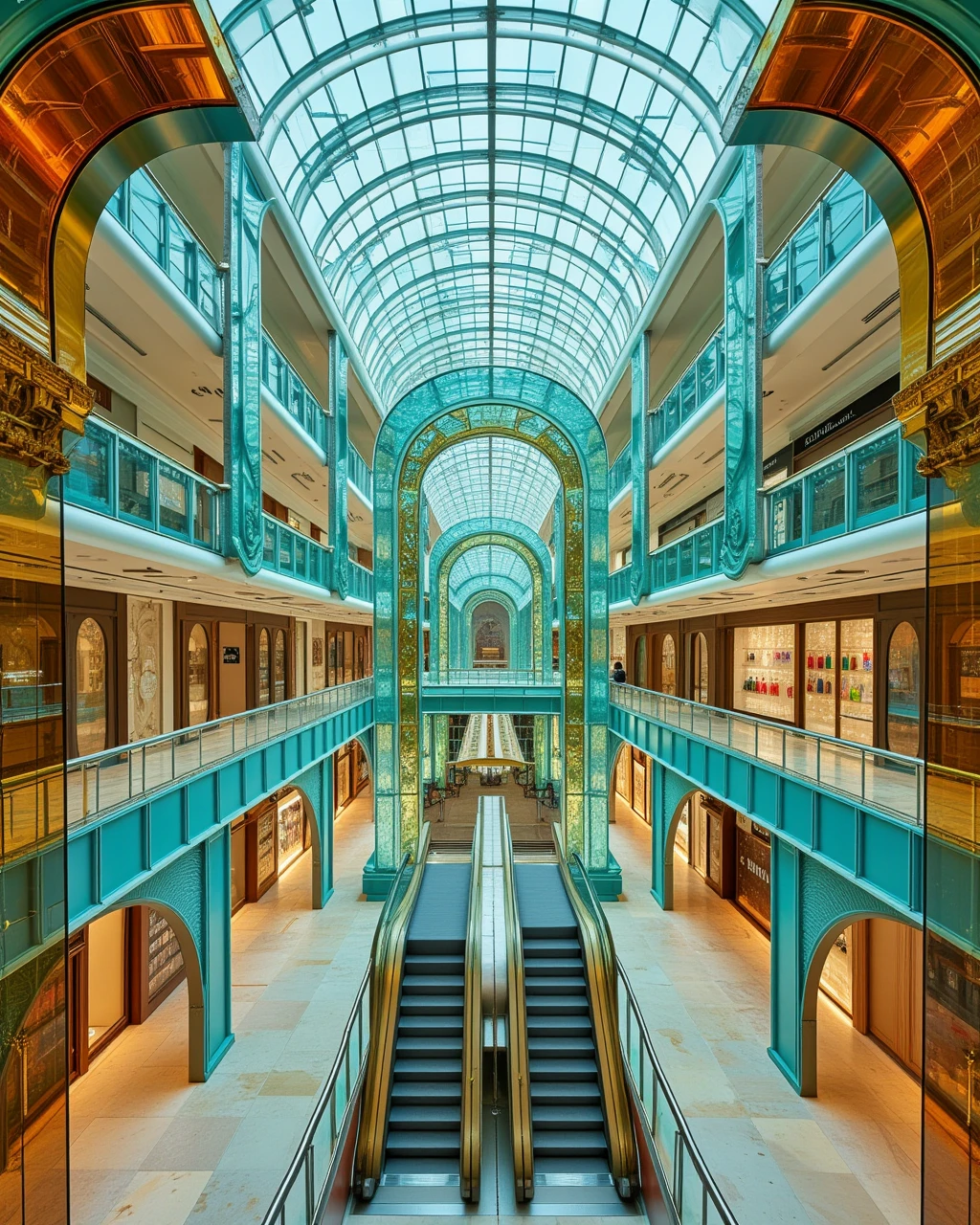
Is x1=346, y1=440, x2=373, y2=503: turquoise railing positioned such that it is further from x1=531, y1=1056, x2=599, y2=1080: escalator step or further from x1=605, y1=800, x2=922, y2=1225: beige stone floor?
x1=531, y1=1056, x2=599, y2=1080: escalator step

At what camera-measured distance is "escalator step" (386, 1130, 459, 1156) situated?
27.7ft

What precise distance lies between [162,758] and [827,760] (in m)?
8.46

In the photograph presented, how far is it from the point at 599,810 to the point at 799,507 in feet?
33.6

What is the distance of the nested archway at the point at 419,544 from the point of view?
58.2 ft

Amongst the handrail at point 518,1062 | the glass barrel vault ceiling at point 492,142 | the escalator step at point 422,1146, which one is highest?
the glass barrel vault ceiling at point 492,142

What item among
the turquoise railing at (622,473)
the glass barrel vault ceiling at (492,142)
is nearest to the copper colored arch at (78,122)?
the glass barrel vault ceiling at (492,142)

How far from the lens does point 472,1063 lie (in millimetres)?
8750

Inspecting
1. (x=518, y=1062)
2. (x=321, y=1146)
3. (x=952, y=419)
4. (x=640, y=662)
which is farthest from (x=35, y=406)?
(x=640, y=662)

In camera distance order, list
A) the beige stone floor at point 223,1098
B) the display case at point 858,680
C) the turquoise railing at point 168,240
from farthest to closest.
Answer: the display case at point 858,680 < the turquoise railing at point 168,240 < the beige stone floor at point 223,1098

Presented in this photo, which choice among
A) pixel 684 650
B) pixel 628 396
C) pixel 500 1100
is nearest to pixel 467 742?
pixel 684 650

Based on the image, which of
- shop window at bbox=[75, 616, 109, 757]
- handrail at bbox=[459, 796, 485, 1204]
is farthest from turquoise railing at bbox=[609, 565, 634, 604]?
shop window at bbox=[75, 616, 109, 757]

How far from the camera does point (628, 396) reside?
79.9ft

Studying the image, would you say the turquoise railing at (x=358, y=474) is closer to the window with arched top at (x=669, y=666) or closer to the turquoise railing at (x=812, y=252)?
the turquoise railing at (x=812, y=252)

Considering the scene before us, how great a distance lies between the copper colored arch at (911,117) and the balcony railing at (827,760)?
188 inches
